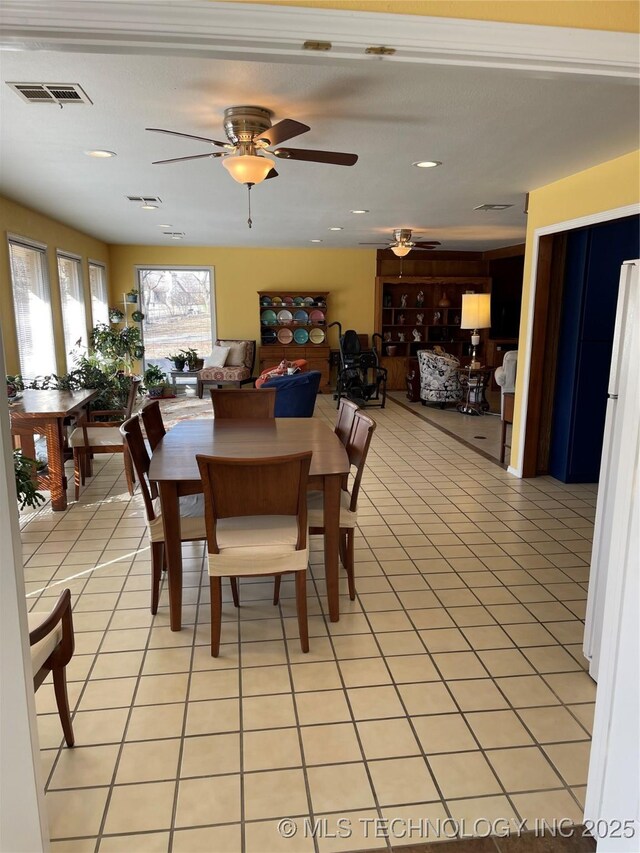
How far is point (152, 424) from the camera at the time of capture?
3.11 meters

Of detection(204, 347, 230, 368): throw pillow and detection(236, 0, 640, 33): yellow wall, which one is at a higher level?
detection(236, 0, 640, 33): yellow wall

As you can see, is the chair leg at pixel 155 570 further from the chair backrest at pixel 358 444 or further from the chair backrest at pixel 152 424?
the chair backrest at pixel 358 444

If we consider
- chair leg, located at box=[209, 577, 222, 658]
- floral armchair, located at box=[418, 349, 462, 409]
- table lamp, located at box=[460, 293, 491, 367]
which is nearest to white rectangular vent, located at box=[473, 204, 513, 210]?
table lamp, located at box=[460, 293, 491, 367]

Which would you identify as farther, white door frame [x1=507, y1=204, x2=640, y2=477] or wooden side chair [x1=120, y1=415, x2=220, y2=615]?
white door frame [x1=507, y1=204, x2=640, y2=477]

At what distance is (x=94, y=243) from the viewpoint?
8.33 meters

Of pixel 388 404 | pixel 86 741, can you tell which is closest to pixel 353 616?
pixel 86 741

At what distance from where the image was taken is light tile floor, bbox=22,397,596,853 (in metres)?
1.67

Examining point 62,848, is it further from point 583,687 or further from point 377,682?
point 583,687

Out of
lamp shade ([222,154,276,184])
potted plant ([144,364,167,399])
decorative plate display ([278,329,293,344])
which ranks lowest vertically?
potted plant ([144,364,167,399])

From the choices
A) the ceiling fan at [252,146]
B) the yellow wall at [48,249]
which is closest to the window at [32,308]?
the yellow wall at [48,249]

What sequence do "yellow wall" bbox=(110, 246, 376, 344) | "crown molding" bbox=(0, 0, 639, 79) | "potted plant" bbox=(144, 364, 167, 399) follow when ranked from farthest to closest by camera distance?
"yellow wall" bbox=(110, 246, 376, 344) < "potted plant" bbox=(144, 364, 167, 399) < "crown molding" bbox=(0, 0, 639, 79)

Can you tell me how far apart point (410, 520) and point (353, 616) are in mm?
1319

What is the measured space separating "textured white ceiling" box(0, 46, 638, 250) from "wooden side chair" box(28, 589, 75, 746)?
170 cm

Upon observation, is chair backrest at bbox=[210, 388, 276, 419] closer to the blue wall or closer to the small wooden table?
the small wooden table
